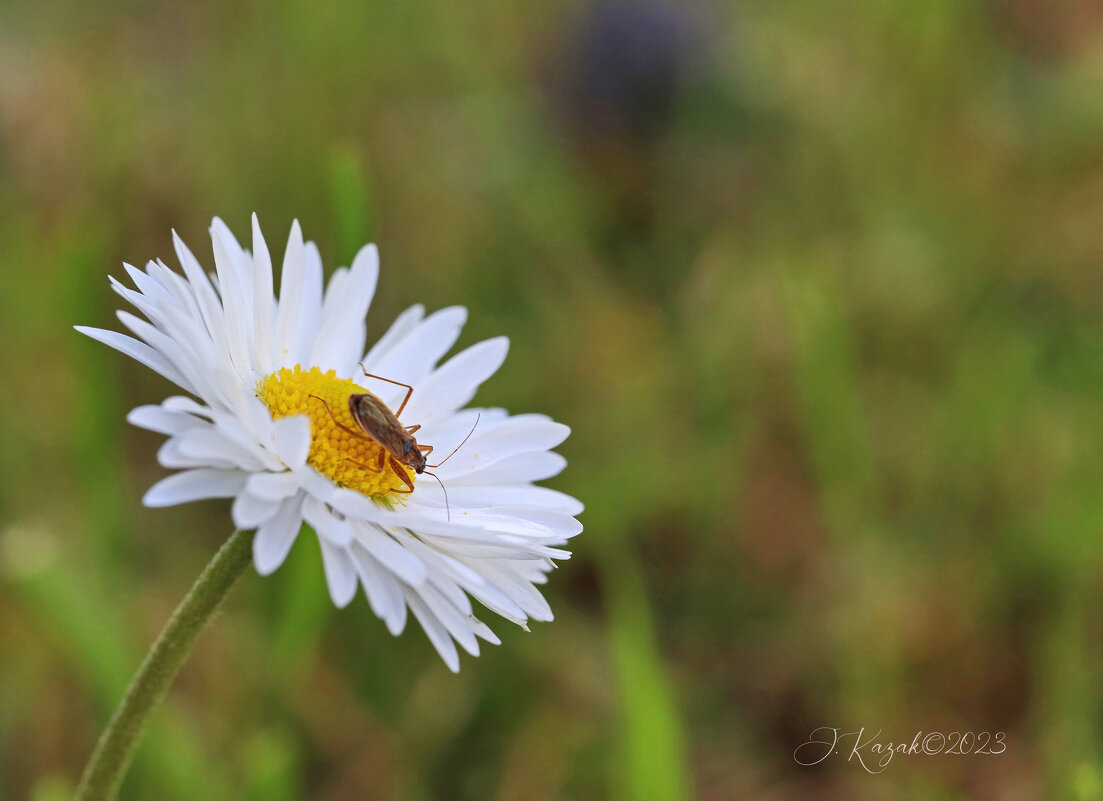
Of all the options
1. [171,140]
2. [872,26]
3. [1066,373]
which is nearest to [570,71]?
[872,26]

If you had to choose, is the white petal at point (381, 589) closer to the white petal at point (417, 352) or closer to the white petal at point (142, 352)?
the white petal at point (142, 352)

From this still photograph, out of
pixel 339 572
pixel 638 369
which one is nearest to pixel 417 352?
pixel 339 572

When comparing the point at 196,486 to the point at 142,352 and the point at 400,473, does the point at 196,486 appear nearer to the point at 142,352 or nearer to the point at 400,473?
the point at 142,352

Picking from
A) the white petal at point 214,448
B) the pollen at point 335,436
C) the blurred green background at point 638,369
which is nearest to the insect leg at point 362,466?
the pollen at point 335,436

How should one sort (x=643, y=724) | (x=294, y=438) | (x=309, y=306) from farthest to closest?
(x=643, y=724)
(x=309, y=306)
(x=294, y=438)

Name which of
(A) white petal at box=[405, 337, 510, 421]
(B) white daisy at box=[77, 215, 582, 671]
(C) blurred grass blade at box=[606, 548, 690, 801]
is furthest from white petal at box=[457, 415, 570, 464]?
(C) blurred grass blade at box=[606, 548, 690, 801]

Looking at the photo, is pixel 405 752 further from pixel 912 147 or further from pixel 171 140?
pixel 912 147
